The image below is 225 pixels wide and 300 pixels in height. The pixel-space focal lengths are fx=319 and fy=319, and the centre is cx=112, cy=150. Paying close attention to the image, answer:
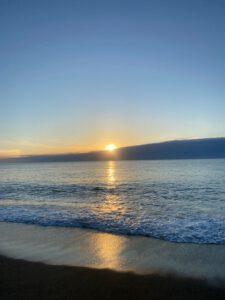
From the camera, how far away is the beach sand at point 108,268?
643 centimetres

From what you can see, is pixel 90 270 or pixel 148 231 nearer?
pixel 90 270

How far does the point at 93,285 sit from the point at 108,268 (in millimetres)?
1020

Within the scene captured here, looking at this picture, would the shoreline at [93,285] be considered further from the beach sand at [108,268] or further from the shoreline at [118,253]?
the shoreline at [118,253]

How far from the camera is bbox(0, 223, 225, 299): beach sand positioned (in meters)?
6.43

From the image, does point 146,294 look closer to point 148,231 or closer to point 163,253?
point 163,253

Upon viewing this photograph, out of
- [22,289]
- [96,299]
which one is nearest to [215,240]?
[96,299]

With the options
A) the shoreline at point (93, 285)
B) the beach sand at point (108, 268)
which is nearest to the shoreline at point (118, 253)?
the beach sand at point (108, 268)

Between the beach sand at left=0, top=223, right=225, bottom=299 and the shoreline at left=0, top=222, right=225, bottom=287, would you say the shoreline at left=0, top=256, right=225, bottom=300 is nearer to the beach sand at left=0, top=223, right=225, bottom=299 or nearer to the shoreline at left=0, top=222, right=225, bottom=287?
the beach sand at left=0, top=223, right=225, bottom=299

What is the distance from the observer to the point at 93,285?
6.77 m

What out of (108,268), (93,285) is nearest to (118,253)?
(108,268)

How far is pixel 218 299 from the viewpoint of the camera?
20.0ft

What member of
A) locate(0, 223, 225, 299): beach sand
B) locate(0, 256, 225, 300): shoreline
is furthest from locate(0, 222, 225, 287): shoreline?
locate(0, 256, 225, 300): shoreline

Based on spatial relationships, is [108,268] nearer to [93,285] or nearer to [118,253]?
[93,285]

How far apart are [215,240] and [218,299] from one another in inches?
178
